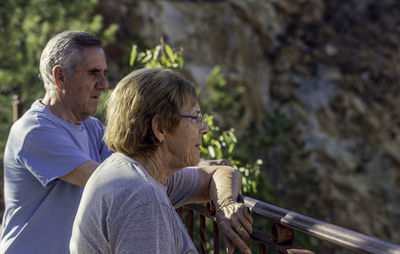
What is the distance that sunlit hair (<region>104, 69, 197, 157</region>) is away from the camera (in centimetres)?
125

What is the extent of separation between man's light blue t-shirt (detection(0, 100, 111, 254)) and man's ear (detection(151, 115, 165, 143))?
1.63ft

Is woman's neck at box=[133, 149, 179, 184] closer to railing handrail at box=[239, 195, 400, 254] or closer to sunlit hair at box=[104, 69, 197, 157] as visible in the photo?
sunlit hair at box=[104, 69, 197, 157]

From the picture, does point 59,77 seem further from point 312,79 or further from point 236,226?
point 312,79

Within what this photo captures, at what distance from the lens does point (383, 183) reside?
17000 millimetres

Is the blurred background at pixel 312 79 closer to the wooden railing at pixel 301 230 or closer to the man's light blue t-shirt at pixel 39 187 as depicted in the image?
the man's light blue t-shirt at pixel 39 187

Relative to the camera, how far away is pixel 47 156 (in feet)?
5.43

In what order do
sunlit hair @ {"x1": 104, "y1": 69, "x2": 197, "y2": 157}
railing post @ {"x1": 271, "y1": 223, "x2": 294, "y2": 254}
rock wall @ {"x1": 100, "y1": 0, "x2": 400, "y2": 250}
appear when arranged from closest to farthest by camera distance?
1. sunlit hair @ {"x1": 104, "y1": 69, "x2": 197, "y2": 157}
2. railing post @ {"x1": 271, "y1": 223, "x2": 294, "y2": 254}
3. rock wall @ {"x1": 100, "y1": 0, "x2": 400, "y2": 250}

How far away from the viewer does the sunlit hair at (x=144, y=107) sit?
4.10 ft

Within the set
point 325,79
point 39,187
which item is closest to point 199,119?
point 39,187

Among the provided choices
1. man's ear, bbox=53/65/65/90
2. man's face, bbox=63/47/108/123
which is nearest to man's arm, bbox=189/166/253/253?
man's face, bbox=63/47/108/123

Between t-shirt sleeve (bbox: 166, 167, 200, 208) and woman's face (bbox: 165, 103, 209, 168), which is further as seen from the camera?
t-shirt sleeve (bbox: 166, 167, 200, 208)

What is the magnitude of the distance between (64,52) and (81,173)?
0.53 metres

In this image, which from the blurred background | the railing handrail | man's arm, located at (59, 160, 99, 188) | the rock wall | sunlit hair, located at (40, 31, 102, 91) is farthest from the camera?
the rock wall

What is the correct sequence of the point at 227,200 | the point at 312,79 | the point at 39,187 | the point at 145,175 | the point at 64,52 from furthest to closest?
the point at 312,79, the point at 64,52, the point at 39,187, the point at 227,200, the point at 145,175
